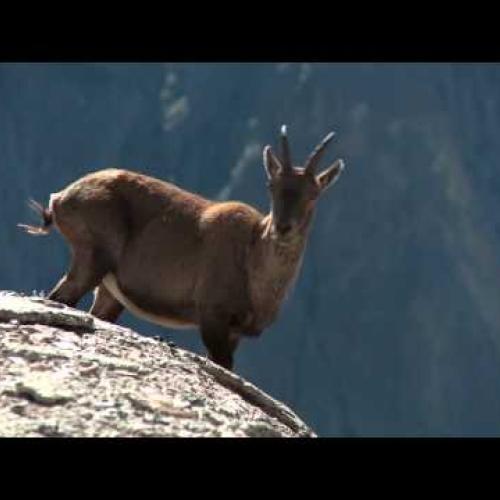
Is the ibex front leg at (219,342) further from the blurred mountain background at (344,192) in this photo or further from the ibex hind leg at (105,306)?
the blurred mountain background at (344,192)

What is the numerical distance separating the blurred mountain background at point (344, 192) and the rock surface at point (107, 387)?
45.1m

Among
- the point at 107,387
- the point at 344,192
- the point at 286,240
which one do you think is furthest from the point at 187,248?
the point at 344,192

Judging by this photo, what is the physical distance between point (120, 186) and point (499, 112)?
54.4 metres

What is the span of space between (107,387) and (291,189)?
15.9ft

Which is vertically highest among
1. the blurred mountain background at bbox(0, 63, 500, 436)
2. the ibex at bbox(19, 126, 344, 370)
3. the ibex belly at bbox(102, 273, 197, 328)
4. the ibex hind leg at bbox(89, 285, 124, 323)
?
the ibex at bbox(19, 126, 344, 370)

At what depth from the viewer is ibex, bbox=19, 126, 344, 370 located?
12.2 metres

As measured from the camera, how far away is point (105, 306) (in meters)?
13.2

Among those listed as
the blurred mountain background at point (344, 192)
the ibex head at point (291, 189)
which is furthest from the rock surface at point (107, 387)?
the blurred mountain background at point (344, 192)

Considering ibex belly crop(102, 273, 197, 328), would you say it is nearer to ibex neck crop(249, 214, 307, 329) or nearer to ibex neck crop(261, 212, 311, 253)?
ibex neck crop(249, 214, 307, 329)

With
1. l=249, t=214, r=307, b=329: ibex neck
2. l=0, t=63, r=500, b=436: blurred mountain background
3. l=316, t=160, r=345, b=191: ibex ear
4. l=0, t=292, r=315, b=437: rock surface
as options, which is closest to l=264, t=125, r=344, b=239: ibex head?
l=316, t=160, r=345, b=191: ibex ear

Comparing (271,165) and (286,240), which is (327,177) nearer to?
(271,165)

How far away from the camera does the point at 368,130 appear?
61562 mm

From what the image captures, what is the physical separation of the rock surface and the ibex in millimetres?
2418

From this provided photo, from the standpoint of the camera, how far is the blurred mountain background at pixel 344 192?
57.8 meters
